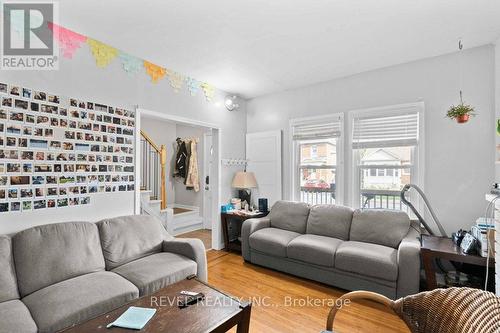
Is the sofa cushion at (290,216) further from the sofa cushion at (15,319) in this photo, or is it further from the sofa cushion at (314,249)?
the sofa cushion at (15,319)

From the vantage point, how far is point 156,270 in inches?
85.7

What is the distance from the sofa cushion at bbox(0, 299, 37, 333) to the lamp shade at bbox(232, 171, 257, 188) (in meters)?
2.86

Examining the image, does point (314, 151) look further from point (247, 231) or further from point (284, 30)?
point (284, 30)

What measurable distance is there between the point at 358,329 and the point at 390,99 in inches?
106

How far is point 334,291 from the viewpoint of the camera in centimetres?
271

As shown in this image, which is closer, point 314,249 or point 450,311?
point 450,311

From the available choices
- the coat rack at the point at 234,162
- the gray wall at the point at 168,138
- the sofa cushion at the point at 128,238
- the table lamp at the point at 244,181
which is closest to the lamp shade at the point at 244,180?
the table lamp at the point at 244,181

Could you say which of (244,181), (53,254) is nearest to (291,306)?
(244,181)

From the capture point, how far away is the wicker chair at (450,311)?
3.32 feet

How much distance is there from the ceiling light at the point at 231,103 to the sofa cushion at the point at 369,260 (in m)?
2.79

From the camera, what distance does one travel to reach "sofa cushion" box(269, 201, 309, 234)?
3508 millimetres

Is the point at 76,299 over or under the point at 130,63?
under

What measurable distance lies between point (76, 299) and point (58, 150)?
1.42 meters

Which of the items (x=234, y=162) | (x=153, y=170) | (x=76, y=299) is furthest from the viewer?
(x=153, y=170)
